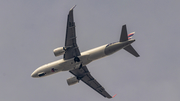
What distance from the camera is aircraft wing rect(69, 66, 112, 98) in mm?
59950

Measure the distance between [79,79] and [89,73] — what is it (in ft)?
8.41

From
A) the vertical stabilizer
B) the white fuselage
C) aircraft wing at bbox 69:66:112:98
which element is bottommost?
aircraft wing at bbox 69:66:112:98

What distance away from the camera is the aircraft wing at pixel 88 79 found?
2360 inches

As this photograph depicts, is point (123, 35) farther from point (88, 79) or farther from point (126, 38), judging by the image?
point (88, 79)

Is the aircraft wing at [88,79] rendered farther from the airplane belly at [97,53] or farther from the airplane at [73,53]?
the airplane belly at [97,53]

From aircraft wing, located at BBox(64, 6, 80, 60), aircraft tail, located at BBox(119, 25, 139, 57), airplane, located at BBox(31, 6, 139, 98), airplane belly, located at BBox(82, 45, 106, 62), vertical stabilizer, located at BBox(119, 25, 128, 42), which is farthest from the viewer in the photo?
airplane belly, located at BBox(82, 45, 106, 62)

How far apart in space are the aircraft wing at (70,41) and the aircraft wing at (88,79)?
6409 mm

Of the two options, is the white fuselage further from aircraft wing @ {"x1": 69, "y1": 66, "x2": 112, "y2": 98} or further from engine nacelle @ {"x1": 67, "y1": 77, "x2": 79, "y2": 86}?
engine nacelle @ {"x1": 67, "y1": 77, "x2": 79, "y2": 86}

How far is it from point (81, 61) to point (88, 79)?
9698mm

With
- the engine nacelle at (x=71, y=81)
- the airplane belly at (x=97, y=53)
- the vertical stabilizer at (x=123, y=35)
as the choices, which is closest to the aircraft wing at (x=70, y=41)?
the airplane belly at (x=97, y=53)

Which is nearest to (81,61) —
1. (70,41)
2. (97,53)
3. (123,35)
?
(97,53)

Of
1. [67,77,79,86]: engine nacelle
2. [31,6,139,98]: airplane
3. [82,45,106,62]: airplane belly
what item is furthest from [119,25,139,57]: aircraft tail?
[67,77,79,86]: engine nacelle

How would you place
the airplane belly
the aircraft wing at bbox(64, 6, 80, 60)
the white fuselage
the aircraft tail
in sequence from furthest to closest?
1. the airplane belly
2. the white fuselage
3. the aircraft tail
4. the aircraft wing at bbox(64, 6, 80, 60)

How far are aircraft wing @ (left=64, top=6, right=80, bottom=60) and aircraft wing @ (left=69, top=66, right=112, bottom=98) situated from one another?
6409 millimetres
